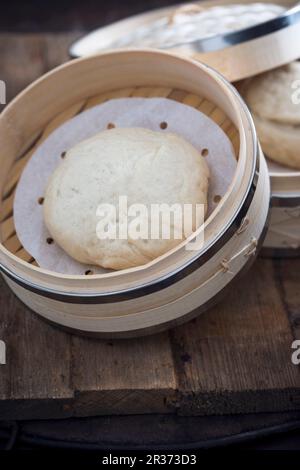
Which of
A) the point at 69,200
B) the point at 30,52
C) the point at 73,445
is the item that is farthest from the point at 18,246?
the point at 30,52

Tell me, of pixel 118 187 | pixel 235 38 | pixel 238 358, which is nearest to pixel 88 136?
pixel 118 187

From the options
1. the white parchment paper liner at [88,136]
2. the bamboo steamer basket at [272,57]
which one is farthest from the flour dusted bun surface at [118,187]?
the bamboo steamer basket at [272,57]

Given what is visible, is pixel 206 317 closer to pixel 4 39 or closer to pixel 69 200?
pixel 69 200

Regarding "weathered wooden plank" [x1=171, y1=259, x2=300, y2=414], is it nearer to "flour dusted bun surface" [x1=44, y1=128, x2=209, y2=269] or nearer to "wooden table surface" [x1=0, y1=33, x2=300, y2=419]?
"wooden table surface" [x1=0, y1=33, x2=300, y2=419]

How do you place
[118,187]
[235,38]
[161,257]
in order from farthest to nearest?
[235,38] < [118,187] < [161,257]

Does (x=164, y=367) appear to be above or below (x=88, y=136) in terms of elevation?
below

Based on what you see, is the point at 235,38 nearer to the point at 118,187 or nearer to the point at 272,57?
the point at 272,57
